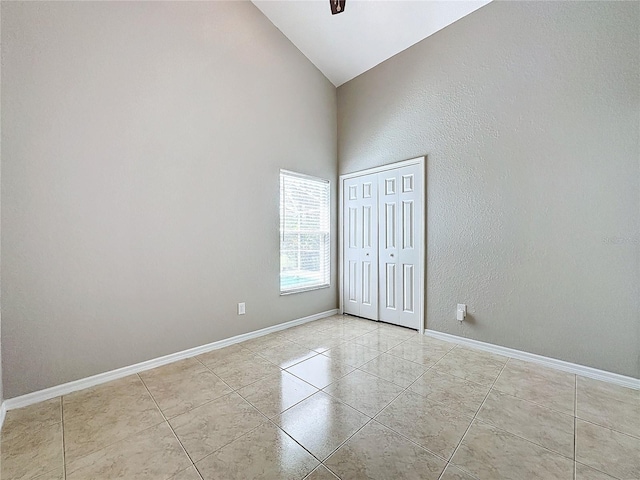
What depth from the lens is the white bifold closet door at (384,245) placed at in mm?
3336

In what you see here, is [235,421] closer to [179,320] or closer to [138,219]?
[179,320]

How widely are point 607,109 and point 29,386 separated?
15.7 feet

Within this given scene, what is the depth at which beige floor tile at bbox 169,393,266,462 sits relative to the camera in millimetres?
1532

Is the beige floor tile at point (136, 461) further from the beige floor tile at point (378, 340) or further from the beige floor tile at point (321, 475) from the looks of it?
the beige floor tile at point (378, 340)

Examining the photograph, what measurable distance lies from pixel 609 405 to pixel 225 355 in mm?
3031

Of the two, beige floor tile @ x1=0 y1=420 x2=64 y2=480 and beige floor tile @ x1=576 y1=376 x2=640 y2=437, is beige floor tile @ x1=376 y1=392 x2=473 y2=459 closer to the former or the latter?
beige floor tile @ x1=576 y1=376 x2=640 y2=437

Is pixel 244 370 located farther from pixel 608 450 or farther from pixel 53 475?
pixel 608 450

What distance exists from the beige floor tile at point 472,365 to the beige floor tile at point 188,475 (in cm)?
194

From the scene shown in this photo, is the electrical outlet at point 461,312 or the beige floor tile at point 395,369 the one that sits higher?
the electrical outlet at point 461,312

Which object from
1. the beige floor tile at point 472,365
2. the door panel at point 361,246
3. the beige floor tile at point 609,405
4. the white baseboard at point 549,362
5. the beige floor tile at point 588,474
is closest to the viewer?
the beige floor tile at point 588,474

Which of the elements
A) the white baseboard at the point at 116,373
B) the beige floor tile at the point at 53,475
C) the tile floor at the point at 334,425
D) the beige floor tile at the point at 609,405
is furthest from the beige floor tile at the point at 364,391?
the beige floor tile at the point at 53,475

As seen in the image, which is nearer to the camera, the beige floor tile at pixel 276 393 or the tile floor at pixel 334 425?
the tile floor at pixel 334 425

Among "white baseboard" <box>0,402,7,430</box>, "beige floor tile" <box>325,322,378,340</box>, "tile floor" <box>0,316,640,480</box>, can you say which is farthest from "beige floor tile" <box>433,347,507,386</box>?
"white baseboard" <box>0,402,7,430</box>

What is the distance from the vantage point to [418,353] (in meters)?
2.74
